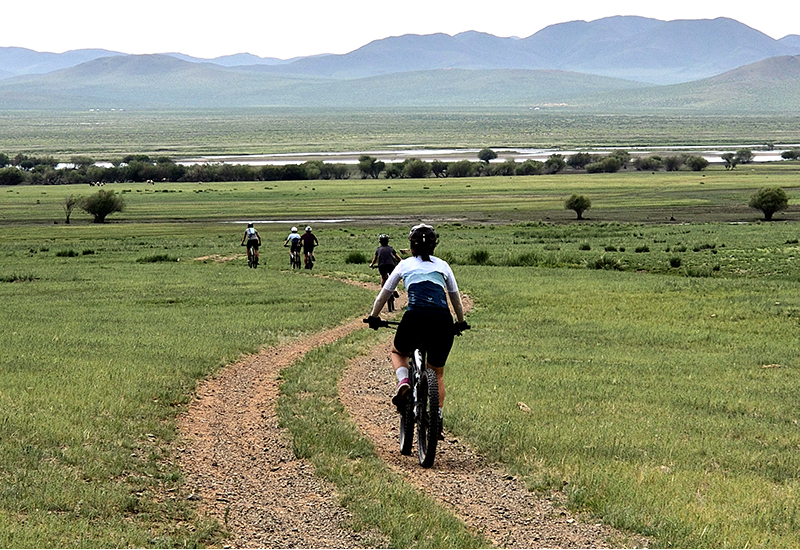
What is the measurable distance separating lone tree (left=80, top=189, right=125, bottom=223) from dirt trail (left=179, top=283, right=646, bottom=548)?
77.1 meters

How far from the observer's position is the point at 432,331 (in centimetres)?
1016

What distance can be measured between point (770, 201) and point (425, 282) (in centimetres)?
7658

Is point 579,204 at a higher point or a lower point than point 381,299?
lower

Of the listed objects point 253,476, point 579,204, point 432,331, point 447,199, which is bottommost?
point 447,199

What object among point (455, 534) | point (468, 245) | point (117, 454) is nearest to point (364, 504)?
point (455, 534)

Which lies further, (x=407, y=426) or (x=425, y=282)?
(x=407, y=426)

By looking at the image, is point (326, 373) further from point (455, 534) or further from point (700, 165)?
point (700, 165)

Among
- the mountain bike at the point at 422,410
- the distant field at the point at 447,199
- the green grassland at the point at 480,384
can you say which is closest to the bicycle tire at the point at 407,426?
the mountain bike at the point at 422,410

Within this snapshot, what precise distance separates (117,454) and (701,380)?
10.2m

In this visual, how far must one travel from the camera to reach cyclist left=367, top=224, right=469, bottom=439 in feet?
33.3

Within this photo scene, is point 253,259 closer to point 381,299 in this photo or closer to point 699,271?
point 699,271

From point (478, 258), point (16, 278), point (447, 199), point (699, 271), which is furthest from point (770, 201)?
point (16, 278)

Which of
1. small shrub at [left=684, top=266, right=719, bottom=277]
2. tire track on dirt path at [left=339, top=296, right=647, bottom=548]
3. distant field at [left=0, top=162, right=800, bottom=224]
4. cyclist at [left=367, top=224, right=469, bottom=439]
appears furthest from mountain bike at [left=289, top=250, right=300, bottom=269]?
distant field at [left=0, top=162, right=800, bottom=224]

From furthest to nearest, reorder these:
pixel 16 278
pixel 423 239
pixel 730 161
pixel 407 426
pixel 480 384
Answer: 1. pixel 730 161
2. pixel 16 278
3. pixel 480 384
4. pixel 407 426
5. pixel 423 239
